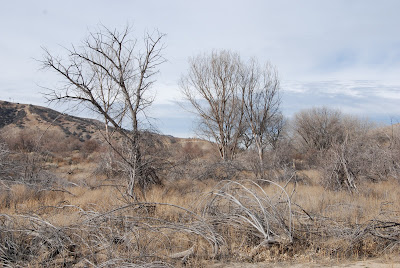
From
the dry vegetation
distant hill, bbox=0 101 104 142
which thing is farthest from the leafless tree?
distant hill, bbox=0 101 104 142

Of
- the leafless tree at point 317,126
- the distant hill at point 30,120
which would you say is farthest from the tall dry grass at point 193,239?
the distant hill at point 30,120

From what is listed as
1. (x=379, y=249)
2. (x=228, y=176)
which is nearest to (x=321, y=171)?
(x=228, y=176)

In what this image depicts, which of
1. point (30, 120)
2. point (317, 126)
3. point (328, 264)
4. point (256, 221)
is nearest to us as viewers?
point (328, 264)

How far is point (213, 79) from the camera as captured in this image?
768 inches

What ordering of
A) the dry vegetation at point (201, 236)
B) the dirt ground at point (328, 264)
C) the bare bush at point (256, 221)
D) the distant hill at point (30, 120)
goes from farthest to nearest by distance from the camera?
the distant hill at point (30, 120) → the bare bush at point (256, 221) → the dry vegetation at point (201, 236) → the dirt ground at point (328, 264)

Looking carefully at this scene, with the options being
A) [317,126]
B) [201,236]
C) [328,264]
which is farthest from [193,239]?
[317,126]

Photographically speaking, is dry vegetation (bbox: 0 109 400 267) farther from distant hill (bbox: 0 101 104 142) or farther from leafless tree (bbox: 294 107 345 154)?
distant hill (bbox: 0 101 104 142)

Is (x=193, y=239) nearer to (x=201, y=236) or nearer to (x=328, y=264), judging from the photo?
(x=201, y=236)

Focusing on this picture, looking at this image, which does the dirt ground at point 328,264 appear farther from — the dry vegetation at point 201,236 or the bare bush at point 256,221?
the bare bush at point 256,221

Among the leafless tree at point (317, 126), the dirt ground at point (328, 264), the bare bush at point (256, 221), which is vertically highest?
the leafless tree at point (317, 126)

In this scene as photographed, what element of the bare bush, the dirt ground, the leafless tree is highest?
the leafless tree

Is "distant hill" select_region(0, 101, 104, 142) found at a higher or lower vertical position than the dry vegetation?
higher

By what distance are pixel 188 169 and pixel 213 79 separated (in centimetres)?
789

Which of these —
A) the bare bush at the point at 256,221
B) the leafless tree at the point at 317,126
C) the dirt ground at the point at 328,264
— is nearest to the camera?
the dirt ground at the point at 328,264
